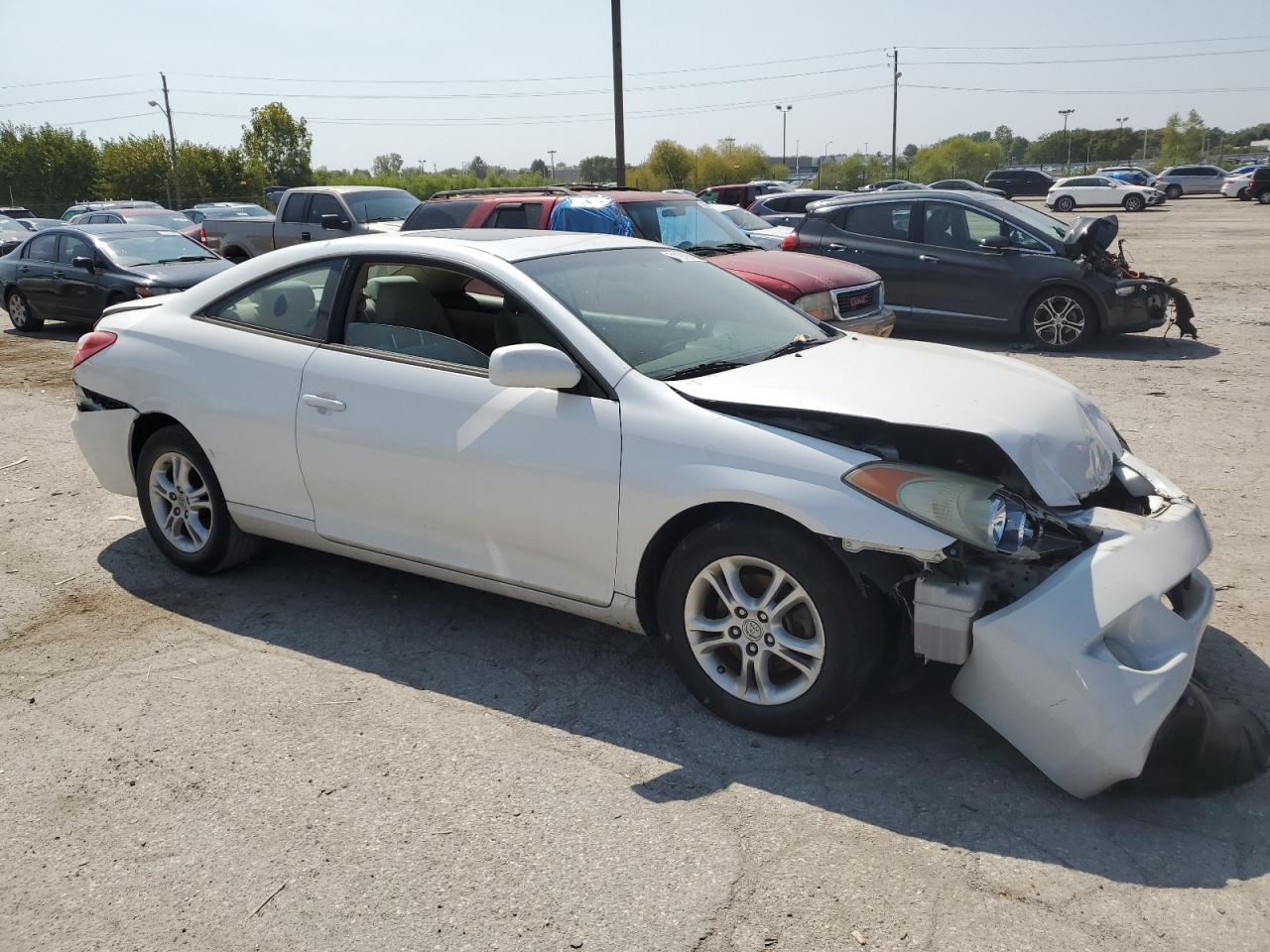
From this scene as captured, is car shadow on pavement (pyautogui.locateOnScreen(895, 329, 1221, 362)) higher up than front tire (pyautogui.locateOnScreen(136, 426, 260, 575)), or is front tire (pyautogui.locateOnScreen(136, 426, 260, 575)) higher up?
front tire (pyautogui.locateOnScreen(136, 426, 260, 575))

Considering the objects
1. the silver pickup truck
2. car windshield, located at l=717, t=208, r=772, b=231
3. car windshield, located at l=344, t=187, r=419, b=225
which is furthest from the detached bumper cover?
car windshield, located at l=717, t=208, r=772, b=231

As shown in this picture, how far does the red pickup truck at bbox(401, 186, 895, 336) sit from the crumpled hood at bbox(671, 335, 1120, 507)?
4.74 m

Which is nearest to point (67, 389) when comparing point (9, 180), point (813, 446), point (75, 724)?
point (75, 724)

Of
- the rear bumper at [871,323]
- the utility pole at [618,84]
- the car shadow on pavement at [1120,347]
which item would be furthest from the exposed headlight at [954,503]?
the utility pole at [618,84]

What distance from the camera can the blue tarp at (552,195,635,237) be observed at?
10.2 metres

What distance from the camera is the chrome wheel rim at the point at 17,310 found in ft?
50.7

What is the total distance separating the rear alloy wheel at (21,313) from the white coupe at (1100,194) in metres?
43.5

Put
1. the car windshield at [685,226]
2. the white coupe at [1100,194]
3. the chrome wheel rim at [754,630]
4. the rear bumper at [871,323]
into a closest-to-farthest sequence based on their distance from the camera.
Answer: the chrome wheel rim at [754,630]
the rear bumper at [871,323]
the car windshield at [685,226]
the white coupe at [1100,194]

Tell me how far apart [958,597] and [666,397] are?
1207 millimetres

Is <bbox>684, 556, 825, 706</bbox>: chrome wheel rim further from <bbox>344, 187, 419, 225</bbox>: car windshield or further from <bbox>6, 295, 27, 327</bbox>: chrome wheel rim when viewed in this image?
<bbox>6, 295, 27, 327</bbox>: chrome wheel rim

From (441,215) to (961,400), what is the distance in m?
8.45

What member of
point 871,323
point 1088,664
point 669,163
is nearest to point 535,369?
point 1088,664

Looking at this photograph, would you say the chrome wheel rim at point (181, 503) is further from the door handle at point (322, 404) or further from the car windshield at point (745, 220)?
the car windshield at point (745, 220)

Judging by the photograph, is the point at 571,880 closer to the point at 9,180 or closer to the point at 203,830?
the point at 203,830
